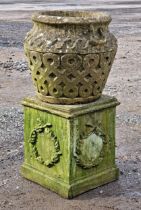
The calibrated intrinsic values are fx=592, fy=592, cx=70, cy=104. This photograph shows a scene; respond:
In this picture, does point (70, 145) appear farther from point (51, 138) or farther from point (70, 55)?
point (70, 55)

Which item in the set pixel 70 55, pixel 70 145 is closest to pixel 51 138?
pixel 70 145

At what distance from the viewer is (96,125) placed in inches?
211

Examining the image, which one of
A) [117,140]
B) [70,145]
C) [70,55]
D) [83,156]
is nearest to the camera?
[70,55]

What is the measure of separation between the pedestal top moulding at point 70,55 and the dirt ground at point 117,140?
0.91m

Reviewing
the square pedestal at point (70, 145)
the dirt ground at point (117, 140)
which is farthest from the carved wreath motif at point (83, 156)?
the dirt ground at point (117, 140)

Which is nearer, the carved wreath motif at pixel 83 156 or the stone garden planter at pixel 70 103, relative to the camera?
the stone garden planter at pixel 70 103

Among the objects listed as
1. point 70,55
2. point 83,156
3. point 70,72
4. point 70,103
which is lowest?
point 83,156

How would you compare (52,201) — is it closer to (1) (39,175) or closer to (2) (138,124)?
→ (1) (39,175)

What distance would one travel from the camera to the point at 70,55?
196 inches

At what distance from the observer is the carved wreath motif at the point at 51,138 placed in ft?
17.3

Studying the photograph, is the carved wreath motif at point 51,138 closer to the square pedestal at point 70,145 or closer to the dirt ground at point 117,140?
the square pedestal at point 70,145

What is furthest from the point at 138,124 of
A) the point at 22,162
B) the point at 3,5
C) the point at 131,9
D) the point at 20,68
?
the point at 3,5

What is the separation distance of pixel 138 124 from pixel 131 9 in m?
17.2

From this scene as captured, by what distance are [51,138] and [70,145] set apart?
230 mm
